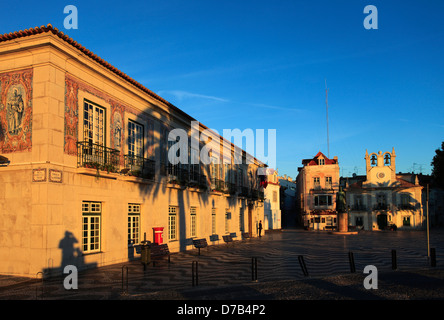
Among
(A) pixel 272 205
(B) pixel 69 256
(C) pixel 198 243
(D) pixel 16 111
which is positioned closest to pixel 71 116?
(D) pixel 16 111

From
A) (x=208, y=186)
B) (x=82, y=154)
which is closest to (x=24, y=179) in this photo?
(x=82, y=154)

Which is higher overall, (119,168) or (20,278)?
(119,168)

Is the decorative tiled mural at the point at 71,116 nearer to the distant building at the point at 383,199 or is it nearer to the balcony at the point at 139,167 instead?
the balcony at the point at 139,167

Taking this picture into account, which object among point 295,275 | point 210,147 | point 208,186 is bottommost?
point 295,275

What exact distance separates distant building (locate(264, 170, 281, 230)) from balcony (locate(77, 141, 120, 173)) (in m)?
42.0

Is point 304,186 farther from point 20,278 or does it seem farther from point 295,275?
point 20,278

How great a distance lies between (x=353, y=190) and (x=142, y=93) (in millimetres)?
44151

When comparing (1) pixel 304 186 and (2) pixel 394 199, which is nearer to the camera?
(2) pixel 394 199

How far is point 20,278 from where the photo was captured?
12.4 meters

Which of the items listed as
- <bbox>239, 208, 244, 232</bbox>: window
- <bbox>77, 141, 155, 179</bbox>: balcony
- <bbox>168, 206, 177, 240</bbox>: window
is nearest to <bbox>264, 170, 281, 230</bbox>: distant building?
<bbox>239, 208, 244, 232</bbox>: window

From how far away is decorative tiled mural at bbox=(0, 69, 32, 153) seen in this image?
13398 millimetres

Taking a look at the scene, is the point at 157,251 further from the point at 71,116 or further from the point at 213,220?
the point at 213,220

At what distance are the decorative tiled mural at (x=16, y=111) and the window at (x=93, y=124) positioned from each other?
6.99 ft
